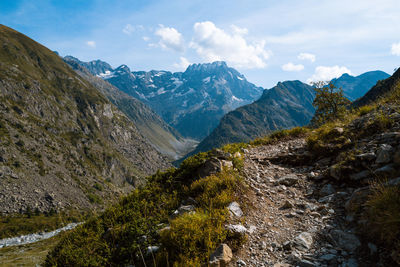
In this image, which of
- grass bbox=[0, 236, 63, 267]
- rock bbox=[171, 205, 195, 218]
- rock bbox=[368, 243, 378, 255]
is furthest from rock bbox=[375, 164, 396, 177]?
grass bbox=[0, 236, 63, 267]

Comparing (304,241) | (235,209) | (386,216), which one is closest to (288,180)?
(235,209)

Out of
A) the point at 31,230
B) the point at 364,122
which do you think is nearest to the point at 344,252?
the point at 364,122

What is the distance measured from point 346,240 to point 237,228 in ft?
7.32

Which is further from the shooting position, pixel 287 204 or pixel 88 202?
pixel 88 202

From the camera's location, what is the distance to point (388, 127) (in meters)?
7.88

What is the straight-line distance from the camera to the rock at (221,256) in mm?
4227

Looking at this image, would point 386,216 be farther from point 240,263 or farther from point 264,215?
point 240,263

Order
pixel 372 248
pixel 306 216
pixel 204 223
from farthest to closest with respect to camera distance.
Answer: pixel 306 216 → pixel 204 223 → pixel 372 248

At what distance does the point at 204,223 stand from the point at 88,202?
189m

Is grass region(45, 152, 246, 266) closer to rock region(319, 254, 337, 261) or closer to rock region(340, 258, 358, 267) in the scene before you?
rock region(319, 254, 337, 261)

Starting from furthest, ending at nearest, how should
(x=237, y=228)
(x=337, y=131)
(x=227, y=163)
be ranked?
(x=337, y=131), (x=227, y=163), (x=237, y=228)

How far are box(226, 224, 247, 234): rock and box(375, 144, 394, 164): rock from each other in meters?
4.36

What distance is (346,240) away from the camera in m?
4.42

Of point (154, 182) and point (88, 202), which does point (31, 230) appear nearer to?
point (88, 202)
